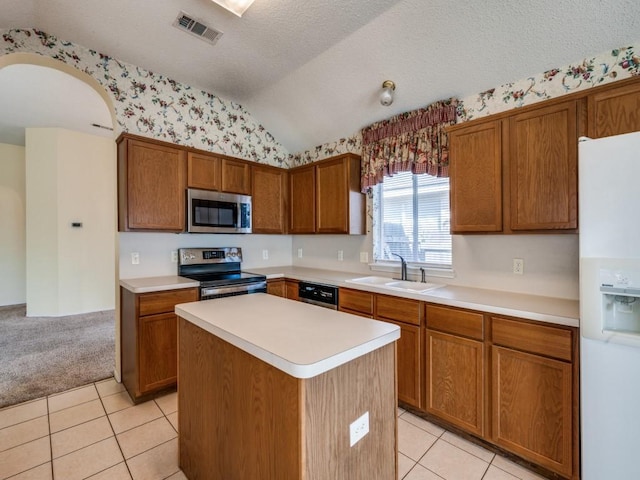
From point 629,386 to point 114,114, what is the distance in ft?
13.3

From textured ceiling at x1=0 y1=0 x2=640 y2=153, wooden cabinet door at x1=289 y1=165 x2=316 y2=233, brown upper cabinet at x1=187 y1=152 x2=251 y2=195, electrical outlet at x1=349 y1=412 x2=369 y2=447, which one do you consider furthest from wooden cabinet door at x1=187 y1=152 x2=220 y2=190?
electrical outlet at x1=349 y1=412 x2=369 y2=447

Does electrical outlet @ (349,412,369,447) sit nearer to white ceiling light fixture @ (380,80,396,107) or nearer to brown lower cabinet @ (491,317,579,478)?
brown lower cabinet @ (491,317,579,478)

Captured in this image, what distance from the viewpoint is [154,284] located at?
2.55 meters

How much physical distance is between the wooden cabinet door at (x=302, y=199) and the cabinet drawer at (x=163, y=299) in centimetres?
147

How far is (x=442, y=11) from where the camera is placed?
2031 millimetres

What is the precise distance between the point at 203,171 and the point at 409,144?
206 cm

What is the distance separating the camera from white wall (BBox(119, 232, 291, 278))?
287cm

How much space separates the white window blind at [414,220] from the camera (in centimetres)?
278

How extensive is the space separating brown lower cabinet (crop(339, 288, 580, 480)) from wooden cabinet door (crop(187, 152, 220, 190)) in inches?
83.1

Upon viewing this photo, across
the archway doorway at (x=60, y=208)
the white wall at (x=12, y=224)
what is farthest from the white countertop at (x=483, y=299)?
the white wall at (x=12, y=224)

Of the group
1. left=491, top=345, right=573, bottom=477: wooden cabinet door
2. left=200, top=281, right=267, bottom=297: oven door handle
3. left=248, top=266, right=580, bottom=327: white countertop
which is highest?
left=248, top=266, right=580, bottom=327: white countertop

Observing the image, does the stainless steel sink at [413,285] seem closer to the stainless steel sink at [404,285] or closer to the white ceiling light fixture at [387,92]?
the stainless steel sink at [404,285]

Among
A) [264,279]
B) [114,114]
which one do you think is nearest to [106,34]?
[114,114]

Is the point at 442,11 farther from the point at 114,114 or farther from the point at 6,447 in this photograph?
the point at 6,447
